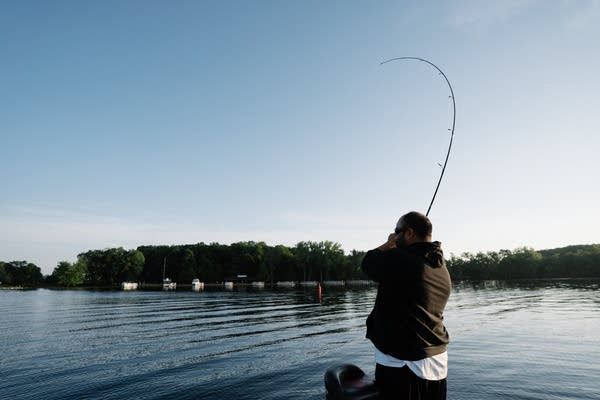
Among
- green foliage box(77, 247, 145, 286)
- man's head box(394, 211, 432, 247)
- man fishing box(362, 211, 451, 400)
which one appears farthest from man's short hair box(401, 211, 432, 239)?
green foliage box(77, 247, 145, 286)

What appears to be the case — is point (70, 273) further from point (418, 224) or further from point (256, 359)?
point (418, 224)

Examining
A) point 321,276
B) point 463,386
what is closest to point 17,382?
point 463,386

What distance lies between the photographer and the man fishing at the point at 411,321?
14.0 feet

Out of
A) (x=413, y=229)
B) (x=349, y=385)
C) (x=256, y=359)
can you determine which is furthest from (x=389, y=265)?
(x=256, y=359)

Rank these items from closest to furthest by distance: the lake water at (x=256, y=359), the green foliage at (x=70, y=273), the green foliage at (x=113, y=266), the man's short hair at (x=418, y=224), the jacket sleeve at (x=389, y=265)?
the jacket sleeve at (x=389, y=265)
the man's short hair at (x=418, y=224)
the lake water at (x=256, y=359)
the green foliage at (x=70, y=273)
the green foliage at (x=113, y=266)

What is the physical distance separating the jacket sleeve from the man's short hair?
47cm

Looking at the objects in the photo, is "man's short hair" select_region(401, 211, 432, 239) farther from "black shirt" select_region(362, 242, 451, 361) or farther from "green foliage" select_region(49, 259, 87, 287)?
"green foliage" select_region(49, 259, 87, 287)

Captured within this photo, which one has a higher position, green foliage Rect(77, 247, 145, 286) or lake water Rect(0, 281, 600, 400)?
green foliage Rect(77, 247, 145, 286)

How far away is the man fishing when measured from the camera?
4273mm

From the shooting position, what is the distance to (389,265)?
4328 mm

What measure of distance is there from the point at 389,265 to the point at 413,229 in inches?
24.8

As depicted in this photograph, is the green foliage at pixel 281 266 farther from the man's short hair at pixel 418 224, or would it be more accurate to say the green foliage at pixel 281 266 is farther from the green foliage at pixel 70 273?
the man's short hair at pixel 418 224

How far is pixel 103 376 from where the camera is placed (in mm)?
14555

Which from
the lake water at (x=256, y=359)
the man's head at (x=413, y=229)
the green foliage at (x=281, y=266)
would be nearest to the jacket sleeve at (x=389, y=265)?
the man's head at (x=413, y=229)
